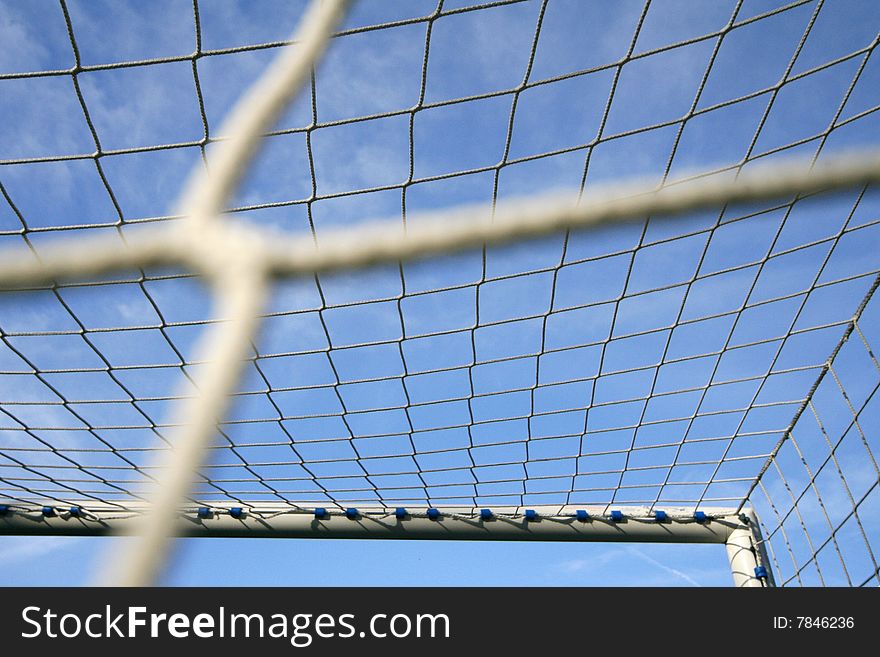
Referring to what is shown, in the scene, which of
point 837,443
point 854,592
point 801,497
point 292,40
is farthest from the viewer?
point 801,497

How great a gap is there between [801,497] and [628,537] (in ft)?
1.60

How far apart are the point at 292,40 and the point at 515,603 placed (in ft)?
4.14

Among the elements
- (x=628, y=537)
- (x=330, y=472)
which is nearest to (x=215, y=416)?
(x=330, y=472)

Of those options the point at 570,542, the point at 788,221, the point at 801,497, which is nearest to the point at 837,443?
the point at 801,497

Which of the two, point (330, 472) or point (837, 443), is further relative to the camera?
point (330, 472)

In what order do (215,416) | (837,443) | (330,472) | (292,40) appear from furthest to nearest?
1. (330,472)
2. (837,443)
3. (292,40)
4. (215,416)

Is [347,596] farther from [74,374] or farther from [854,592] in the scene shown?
[854,592]

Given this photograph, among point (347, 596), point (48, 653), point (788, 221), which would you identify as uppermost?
point (788, 221)

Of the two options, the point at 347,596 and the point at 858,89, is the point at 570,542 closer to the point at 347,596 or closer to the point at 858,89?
the point at 347,596

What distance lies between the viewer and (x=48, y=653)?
1188mm

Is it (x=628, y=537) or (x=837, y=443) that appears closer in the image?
(x=837, y=443)

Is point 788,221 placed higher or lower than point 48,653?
higher

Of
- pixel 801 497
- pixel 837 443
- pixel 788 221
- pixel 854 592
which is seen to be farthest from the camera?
pixel 801 497

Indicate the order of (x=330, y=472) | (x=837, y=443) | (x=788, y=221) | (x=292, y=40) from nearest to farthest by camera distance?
1. (x=292, y=40)
2. (x=788, y=221)
3. (x=837, y=443)
4. (x=330, y=472)
